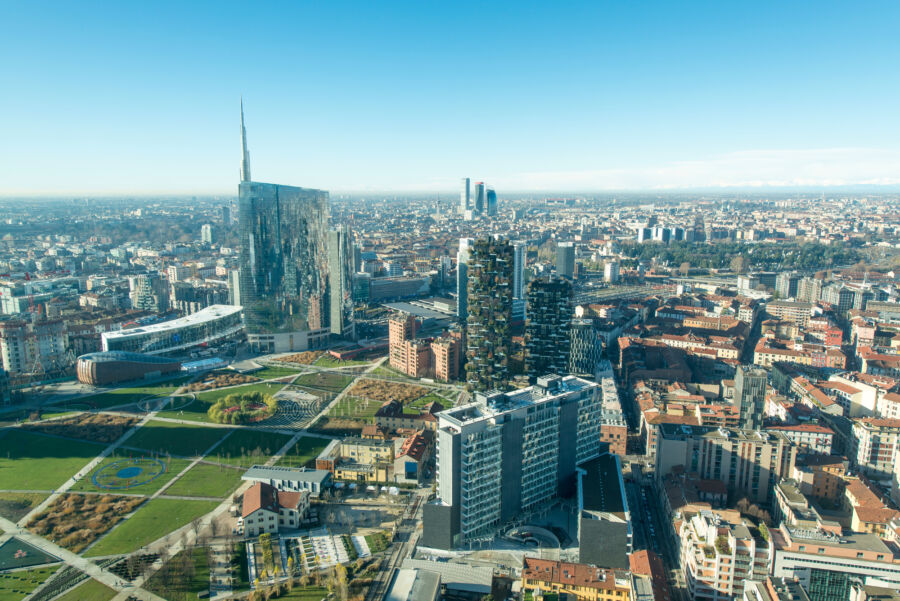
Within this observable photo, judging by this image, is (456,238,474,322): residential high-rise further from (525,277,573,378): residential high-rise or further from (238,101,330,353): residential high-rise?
(525,277,573,378): residential high-rise

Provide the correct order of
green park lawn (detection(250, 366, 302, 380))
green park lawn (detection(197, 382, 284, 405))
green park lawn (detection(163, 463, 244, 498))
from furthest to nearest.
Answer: green park lawn (detection(250, 366, 302, 380)) < green park lawn (detection(197, 382, 284, 405)) < green park lawn (detection(163, 463, 244, 498))

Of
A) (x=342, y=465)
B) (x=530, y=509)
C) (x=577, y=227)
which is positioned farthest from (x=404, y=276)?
(x=577, y=227)

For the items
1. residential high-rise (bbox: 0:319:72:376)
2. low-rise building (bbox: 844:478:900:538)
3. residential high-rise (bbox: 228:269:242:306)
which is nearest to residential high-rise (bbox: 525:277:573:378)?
low-rise building (bbox: 844:478:900:538)

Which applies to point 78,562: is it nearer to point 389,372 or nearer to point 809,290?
point 389,372

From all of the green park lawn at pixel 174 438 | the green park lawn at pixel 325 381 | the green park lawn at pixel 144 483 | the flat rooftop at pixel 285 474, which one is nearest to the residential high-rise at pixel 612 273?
the green park lawn at pixel 325 381

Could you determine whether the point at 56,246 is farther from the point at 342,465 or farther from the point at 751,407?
the point at 751,407

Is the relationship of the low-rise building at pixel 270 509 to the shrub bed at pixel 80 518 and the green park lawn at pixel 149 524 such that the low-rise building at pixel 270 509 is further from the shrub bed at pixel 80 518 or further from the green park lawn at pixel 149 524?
the shrub bed at pixel 80 518
